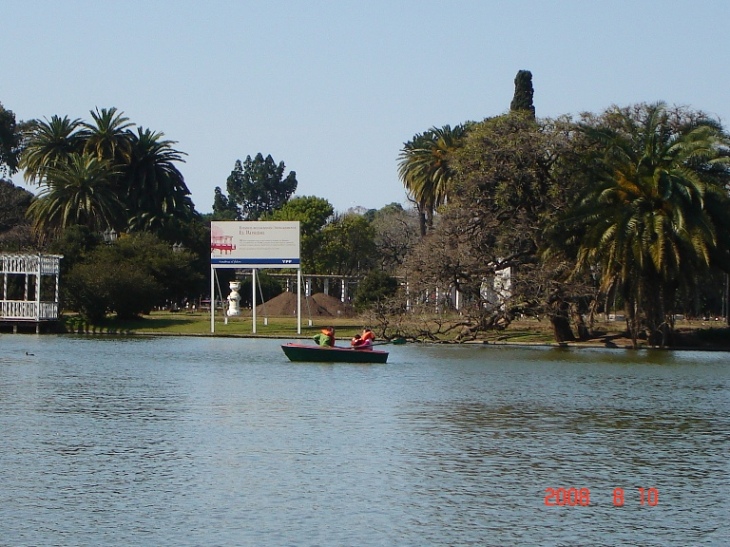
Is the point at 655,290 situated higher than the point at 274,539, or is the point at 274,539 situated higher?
the point at 655,290

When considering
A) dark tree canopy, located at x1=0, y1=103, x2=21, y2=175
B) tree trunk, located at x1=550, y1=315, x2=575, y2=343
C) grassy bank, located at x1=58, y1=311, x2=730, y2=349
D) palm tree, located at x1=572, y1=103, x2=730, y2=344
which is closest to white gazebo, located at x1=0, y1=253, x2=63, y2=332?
grassy bank, located at x1=58, y1=311, x2=730, y2=349

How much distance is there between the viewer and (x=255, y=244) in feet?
239

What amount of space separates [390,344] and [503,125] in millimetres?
13348

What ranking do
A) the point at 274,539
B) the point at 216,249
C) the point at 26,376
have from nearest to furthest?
the point at 274,539
the point at 26,376
the point at 216,249

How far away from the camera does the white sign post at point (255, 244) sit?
2862 inches

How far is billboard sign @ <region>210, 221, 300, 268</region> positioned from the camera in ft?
238

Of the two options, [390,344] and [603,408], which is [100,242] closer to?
[390,344]

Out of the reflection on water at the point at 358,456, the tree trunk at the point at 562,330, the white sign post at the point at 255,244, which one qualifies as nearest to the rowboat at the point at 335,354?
the reflection on water at the point at 358,456

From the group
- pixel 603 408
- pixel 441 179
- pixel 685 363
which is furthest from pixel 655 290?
pixel 441 179

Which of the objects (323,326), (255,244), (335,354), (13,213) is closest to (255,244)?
(255,244)

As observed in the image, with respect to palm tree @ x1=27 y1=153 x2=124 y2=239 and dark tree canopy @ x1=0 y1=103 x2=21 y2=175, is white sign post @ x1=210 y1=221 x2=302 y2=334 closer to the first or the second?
palm tree @ x1=27 y1=153 x2=124 y2=239

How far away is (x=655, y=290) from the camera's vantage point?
59.4m

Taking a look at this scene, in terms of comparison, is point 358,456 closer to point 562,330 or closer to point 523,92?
point 562,330

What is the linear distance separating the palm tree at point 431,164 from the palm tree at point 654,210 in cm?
3940
